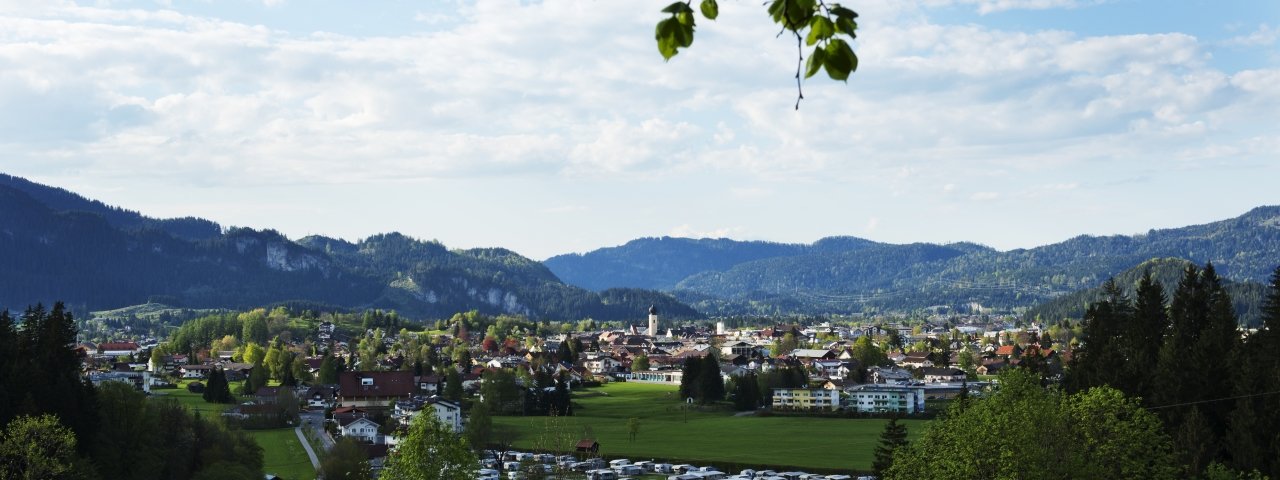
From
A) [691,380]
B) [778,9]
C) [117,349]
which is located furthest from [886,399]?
[117,349]

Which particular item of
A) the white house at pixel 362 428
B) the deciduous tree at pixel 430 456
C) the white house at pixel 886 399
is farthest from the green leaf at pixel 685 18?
the white house at pixel 886 399

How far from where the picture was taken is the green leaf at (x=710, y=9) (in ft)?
18.3

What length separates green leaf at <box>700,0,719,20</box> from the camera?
18.3ft

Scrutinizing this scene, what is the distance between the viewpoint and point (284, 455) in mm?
60688

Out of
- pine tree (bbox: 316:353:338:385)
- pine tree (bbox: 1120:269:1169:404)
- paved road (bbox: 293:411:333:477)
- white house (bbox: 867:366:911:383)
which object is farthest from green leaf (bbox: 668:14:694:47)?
pine tree (bbox: 316:353:338:385)

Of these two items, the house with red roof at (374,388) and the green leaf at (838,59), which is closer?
the green leaf at (838,59)

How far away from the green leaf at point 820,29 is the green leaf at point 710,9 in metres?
0.55

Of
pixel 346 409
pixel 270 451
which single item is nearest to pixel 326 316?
pixel 346 409

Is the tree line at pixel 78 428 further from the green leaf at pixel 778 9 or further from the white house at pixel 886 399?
the white house at pixel 886 399

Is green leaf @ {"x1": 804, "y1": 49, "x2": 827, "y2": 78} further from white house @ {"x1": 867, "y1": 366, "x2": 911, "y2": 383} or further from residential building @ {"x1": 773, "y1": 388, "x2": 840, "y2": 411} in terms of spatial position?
white house @ {"x1": 867, "y1": 366, "x2": 911, "y2": 383}

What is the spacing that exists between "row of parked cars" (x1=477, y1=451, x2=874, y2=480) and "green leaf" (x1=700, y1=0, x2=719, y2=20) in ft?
154

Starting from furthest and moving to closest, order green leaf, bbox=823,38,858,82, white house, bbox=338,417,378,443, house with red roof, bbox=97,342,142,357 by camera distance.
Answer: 1. house with red roof, bbox=97,342,142,357
2. white house, bbox=338,417,378,443
3. green leaf, bbox=823,38,858,82

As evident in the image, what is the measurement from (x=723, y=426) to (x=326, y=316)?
431 feet

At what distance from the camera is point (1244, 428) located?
104ft
